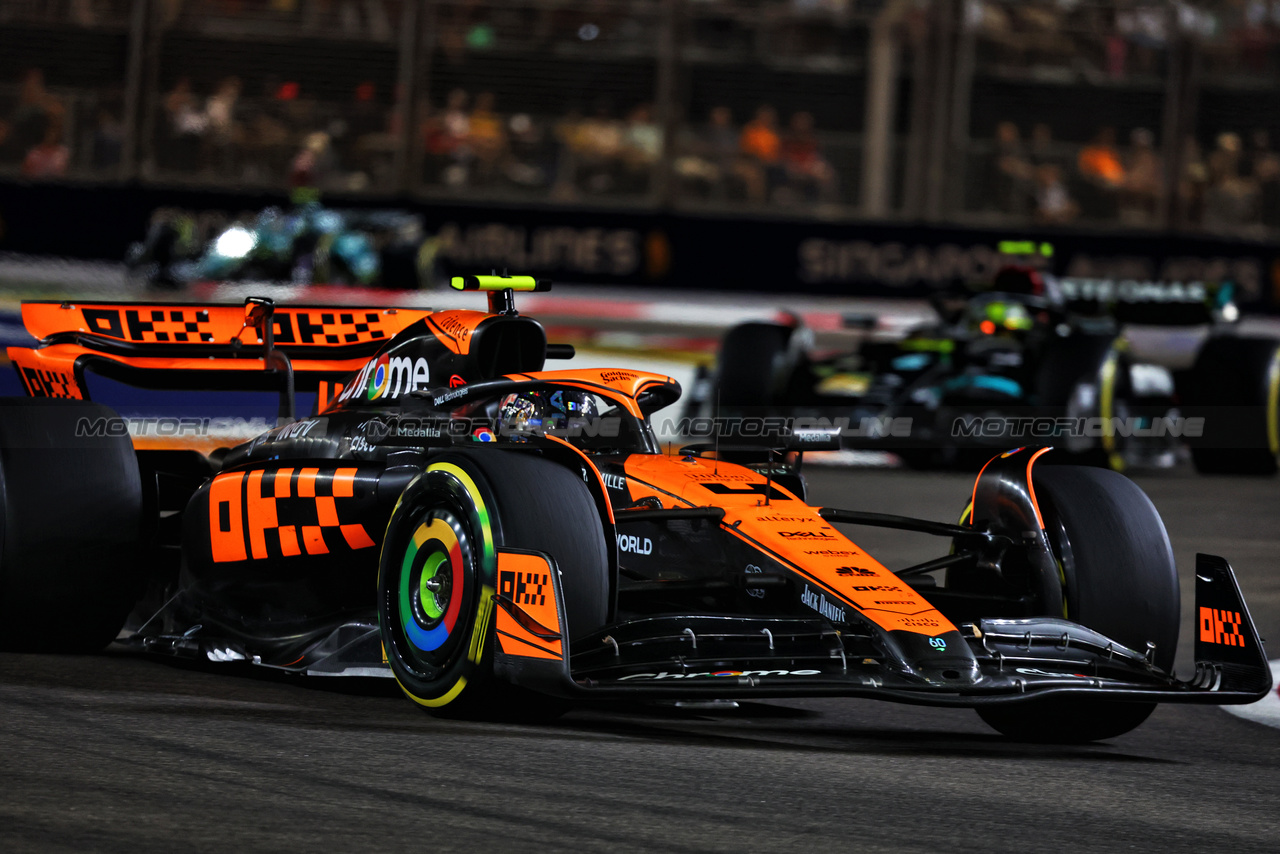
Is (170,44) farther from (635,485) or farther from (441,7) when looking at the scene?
(635,485)

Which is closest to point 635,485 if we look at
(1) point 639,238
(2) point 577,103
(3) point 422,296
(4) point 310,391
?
(4) point 310,391

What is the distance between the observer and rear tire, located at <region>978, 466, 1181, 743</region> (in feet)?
19.2

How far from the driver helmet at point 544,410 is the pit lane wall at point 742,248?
43.3ft

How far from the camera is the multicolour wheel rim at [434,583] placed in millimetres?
5352

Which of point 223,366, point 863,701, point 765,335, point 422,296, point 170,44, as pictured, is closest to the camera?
point 863,701

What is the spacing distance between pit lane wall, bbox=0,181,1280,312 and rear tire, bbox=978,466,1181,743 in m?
13.8

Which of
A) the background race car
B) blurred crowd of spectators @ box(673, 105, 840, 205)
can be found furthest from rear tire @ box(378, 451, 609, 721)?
blurred crowd of spectators @ box(673, 105, 840, 205)

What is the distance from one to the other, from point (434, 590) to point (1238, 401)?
10.00 metres

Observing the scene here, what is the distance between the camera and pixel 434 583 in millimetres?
5488

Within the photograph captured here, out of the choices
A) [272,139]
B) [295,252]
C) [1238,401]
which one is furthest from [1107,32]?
[295,252]

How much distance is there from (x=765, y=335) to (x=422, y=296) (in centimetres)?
538

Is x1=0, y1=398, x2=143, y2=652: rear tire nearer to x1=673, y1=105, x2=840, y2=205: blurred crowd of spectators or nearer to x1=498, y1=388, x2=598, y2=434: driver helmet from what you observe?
x1=498, y1=388, x2=598, y2=434: driver helmet

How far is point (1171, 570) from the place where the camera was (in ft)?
19.5

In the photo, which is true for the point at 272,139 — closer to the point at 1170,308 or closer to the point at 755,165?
the point at 755,165
